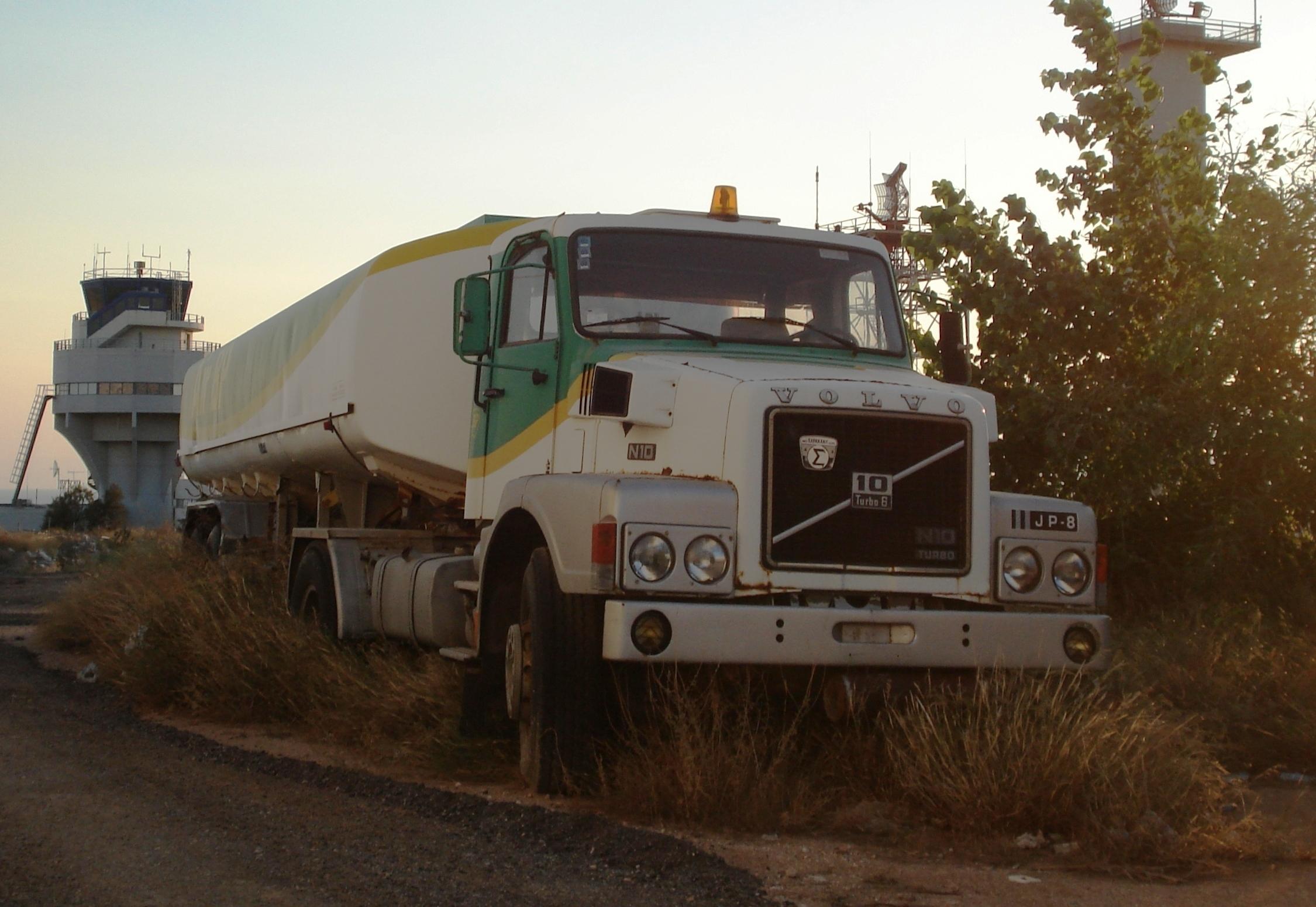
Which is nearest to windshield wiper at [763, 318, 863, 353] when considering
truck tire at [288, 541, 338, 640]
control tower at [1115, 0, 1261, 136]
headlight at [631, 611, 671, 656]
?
headlight at [631, 611, 671, 656]

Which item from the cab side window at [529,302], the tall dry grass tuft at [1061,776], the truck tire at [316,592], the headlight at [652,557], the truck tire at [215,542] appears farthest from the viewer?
the truck tire at [215,542]

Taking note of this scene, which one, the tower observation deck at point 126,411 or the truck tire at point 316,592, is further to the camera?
the tower observation deck at point 126,411

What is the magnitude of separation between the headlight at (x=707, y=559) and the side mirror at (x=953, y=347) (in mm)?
2726

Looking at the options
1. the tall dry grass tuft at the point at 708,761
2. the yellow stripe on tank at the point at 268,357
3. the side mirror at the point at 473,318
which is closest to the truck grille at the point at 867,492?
the tall dry grass tuft at the point at 708,761

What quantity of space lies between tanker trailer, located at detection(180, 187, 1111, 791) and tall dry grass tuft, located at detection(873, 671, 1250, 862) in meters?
0.31

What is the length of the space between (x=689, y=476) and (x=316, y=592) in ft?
19.7

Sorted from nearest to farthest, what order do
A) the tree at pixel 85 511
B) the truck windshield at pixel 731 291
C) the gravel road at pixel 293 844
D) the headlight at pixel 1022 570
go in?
the gravel road at pixel 293 844 → the headlight at pixel 1022 570 → the truck windshield at pixel 731 291 → the tree at pixel 85 511

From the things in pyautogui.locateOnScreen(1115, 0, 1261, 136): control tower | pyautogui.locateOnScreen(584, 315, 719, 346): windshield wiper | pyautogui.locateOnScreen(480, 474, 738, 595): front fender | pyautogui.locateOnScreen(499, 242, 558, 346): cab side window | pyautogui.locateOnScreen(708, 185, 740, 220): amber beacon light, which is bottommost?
pyautogui.locateOnScreen(480, 474, 738, 595): front fender

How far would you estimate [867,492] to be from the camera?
23.8ft

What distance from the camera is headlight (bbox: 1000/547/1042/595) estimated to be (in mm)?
7477

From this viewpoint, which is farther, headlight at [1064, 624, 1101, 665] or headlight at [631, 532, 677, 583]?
headlight at [1064, 624, 1101, 665]

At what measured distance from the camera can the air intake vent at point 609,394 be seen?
25.4 ft

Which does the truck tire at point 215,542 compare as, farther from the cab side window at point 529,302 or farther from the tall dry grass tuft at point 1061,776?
the tall dry grass tuft at point 1061,776

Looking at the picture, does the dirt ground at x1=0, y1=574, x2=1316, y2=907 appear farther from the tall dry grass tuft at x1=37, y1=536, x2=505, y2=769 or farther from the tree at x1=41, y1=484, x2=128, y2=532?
the tree at x1=41, y1=484, x2=128, y2=532
